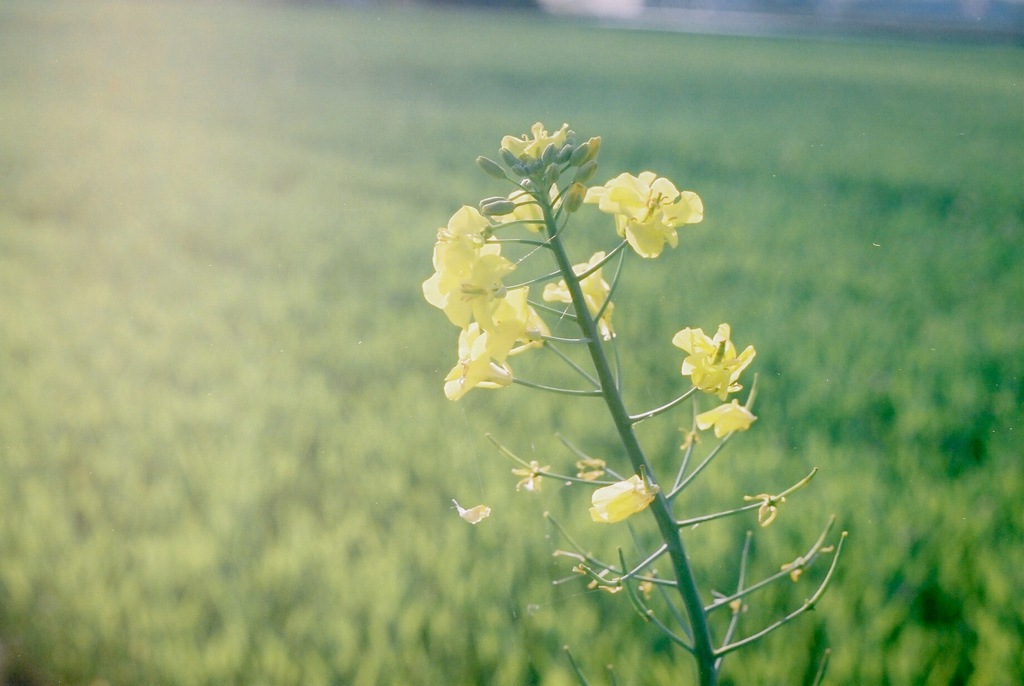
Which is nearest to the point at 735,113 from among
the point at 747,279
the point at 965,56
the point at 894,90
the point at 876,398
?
the point at 894,90

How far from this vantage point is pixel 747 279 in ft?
16.0

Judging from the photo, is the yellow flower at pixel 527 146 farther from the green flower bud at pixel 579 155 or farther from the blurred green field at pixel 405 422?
the blurred green field at pixel 405 422

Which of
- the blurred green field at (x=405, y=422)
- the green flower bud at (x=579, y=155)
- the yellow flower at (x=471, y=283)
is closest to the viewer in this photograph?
the yellow flower at (x=471, y=283)

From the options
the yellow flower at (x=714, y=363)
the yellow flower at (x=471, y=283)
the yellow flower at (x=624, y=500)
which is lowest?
the yellow flower at (x=624, y=500)

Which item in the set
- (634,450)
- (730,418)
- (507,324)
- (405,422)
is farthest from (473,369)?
(405,422)

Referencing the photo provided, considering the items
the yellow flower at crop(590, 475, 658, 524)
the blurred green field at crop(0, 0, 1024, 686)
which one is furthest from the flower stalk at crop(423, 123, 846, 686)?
the blurred green field at crop(0, 0, 1024, 686)

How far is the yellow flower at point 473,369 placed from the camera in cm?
103

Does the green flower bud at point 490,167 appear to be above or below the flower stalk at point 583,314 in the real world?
above

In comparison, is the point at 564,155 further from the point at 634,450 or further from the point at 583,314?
the point at 634,450

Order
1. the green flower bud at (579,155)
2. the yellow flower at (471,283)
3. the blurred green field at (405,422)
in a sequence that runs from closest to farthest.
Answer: the yellow flower at (471,283)
the green flower bud at (579,155)
the blurred green field at (405,422)

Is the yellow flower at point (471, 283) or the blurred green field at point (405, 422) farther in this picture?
the blurred green field at point (405, 422)

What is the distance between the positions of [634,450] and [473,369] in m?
0.23

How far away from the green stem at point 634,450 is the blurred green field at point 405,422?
833 mm

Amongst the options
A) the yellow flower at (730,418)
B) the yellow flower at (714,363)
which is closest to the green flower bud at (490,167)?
the yellow flower at (714,363)
